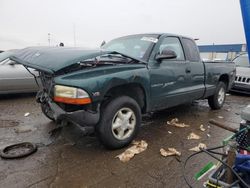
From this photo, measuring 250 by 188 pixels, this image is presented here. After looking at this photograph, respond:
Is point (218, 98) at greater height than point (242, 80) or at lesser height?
lesser

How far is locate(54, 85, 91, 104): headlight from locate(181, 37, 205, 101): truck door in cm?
253

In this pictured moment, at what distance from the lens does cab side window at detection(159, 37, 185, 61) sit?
14.1 feet

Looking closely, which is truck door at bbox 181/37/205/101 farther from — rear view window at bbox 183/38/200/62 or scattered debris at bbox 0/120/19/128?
scattered debris at bbox 0/120/19/128

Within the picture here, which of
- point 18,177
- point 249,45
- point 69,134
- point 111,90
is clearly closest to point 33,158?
point 18,177

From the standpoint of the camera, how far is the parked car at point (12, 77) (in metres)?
6.14

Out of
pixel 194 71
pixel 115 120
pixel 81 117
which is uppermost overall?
pixel 194 71

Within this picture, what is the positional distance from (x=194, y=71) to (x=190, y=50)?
498mm

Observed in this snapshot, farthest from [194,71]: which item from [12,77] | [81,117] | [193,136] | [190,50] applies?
[12,77]

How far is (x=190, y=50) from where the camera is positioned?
4973 mm

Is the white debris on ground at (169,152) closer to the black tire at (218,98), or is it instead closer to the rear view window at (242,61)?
the black tire at (218,98)

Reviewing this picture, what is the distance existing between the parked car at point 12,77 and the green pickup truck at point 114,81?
2.84 m

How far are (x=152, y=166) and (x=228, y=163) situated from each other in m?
1.60

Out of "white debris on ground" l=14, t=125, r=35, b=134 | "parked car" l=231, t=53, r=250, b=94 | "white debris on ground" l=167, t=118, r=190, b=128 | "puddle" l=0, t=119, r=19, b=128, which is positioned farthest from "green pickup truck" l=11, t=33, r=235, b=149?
"parked car" l=231, t=53, r=250, b=94

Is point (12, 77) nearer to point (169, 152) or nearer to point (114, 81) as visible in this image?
point (114, 81)
